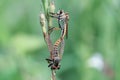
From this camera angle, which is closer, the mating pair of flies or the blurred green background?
the mating pair of flies

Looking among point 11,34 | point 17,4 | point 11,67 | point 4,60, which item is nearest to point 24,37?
point 11,34

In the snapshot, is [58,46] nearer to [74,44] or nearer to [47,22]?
[47,22]

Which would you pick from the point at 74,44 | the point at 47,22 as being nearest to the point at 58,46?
the point at 47,22

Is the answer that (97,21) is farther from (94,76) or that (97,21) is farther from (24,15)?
(94,76)

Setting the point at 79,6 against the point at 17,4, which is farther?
the point at 17,4

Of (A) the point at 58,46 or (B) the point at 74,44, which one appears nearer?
(A) the point at 58,46

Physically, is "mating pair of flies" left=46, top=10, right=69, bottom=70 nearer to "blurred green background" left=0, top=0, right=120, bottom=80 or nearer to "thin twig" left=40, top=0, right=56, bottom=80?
"thin twig" left=40, top=0, right=56, bottom=80

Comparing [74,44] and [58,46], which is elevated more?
[58,46]

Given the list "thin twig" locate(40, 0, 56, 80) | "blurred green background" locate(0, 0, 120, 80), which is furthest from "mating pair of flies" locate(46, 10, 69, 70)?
"blurred green background" locate(0, 0, 120, 80)
